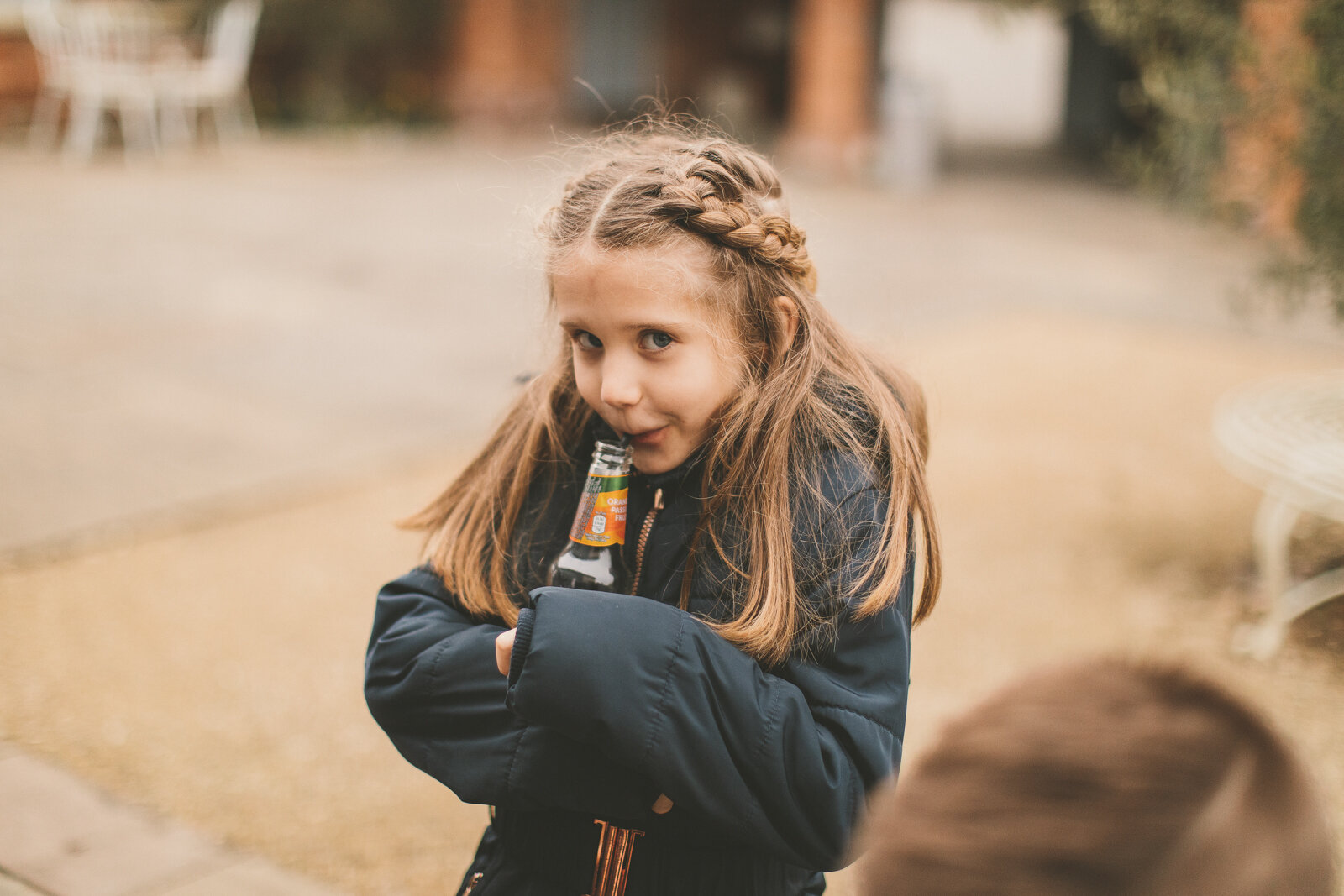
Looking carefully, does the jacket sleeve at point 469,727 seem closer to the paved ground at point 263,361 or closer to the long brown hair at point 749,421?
the long brown hair at point 749,421

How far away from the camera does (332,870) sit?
8.91 feet

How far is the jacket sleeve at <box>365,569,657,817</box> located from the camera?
5.05 ft

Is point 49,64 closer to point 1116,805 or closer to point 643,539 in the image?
point 643,539

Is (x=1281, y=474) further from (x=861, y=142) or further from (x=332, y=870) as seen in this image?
(x=861, y=142)

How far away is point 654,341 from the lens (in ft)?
5.20

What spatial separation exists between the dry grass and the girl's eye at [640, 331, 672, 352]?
1.40 metres

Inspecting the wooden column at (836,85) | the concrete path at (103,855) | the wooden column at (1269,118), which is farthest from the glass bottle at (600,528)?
the wooden column at (836,85)

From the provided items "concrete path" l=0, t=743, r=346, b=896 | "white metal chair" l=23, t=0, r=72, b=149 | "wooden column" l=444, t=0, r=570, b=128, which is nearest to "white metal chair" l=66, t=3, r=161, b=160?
"white metal chair" l=23, t=0, r=72, b=149

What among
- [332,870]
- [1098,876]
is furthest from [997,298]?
[1098,876]

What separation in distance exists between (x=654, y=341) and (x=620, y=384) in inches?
3.2

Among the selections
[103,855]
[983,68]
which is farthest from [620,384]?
[983,68]

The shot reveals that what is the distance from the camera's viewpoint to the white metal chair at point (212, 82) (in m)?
13.3

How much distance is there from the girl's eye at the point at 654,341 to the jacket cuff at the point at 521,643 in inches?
14.6

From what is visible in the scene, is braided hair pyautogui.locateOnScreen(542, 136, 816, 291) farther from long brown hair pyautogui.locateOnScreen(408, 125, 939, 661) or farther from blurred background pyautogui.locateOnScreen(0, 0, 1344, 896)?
→ blurred background pyautogui.locateOnScreen(0, 0, 1344, 896)
